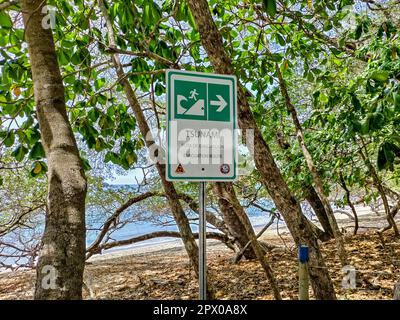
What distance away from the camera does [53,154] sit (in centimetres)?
155

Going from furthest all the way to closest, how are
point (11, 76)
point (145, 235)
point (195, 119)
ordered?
point (145, 235)
point (11, 76)
point (195, 119)

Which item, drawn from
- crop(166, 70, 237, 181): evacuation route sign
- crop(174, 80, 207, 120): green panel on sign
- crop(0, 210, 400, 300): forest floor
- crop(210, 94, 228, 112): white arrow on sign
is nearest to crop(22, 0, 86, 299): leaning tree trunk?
crop(166, 70, 237, 181): evacuation route sign

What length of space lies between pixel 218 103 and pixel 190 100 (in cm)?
13

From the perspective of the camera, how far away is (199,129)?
1374 millimetres

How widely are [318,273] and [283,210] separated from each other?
1.38ft

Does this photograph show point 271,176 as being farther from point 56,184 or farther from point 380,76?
point 56,184

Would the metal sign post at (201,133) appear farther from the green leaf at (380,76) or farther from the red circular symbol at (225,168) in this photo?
the green leaf at (380,76)

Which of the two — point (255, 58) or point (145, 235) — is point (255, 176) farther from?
point (255, 58)

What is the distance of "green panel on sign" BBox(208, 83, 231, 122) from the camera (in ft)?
4.66

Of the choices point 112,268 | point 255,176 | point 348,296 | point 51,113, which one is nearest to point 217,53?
point 51,113

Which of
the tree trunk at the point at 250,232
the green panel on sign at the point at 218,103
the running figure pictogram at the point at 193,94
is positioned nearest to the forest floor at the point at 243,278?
the tree trunk at the point at 250,232

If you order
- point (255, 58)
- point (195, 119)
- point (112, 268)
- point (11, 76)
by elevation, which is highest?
point (255, 58)

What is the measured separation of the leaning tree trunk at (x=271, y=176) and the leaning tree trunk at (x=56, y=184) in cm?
88

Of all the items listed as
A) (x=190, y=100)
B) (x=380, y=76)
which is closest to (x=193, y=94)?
(x=190, y=100)
